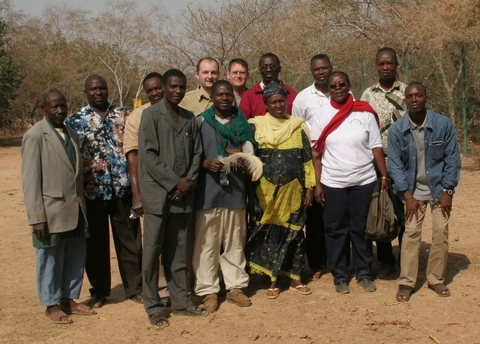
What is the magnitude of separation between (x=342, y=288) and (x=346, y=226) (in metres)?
0.54

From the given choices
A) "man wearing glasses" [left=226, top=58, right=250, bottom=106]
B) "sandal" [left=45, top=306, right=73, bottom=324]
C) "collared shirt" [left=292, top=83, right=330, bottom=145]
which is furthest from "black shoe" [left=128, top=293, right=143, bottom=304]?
"collared shirt" [left=292, top=83, right=330, bottom=145]

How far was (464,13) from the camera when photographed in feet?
35.9

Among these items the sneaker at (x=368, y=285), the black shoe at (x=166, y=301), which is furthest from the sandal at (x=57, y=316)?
the sneaker at (x=368, y=285)

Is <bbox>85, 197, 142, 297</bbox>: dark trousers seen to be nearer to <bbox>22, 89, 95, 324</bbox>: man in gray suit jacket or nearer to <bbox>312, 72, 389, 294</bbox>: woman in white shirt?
<bbox>22, 89, 95, 324</bbox>: man in gray suit jacket

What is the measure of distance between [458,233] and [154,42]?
16.2m

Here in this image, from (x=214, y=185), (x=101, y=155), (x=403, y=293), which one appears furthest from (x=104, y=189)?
(x=403, y=293)

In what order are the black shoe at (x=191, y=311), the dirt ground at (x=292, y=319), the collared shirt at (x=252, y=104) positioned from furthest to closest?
the collared shirt at (x=252, y=104) < the black shoe at (x=191, y=311) < the dirt ground at (x=292, y=319)

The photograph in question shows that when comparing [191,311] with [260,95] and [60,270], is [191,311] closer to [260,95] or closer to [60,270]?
[60,270]

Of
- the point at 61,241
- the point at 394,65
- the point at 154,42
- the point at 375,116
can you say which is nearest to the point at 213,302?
the point at 61,241

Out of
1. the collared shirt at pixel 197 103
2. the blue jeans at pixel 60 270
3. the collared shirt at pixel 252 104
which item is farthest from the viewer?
the collared shirt at pixel 252 104

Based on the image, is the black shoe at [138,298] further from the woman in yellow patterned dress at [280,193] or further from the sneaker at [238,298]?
the woman in yellow patterned dress at [280,193]

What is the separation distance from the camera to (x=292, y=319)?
4953 millimetres

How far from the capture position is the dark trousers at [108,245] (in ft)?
17.4

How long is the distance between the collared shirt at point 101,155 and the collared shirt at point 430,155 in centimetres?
227
